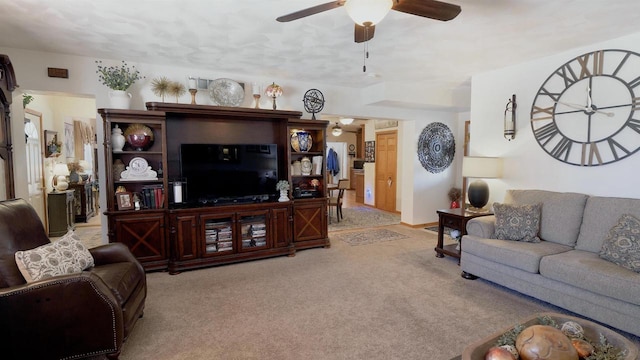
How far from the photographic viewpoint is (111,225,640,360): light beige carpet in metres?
2.31

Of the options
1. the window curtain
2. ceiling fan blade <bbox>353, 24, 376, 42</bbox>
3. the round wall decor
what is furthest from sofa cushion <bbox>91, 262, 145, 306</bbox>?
the window curtain

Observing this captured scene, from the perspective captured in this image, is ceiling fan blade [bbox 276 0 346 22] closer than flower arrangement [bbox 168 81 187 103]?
Yes

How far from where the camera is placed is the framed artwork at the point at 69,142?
654cm

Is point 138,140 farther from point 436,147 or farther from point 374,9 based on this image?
point 436,147

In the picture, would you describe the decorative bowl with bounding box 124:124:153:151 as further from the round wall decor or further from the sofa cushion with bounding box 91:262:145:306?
the round wall decor

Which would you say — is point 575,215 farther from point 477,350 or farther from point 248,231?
point 248,231

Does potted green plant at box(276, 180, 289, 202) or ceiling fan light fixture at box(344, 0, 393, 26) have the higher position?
ceiling fan light fixture at box(344, 0, 393, 26)

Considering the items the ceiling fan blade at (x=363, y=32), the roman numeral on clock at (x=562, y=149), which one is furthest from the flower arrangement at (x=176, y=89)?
the roman numeral on clock at (x=562, y=149)

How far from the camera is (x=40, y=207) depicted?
523cm

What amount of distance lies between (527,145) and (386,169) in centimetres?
391

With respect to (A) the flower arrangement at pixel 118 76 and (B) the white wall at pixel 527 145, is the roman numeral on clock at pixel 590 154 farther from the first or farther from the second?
(A) the flower arrangement at pixel 118 76

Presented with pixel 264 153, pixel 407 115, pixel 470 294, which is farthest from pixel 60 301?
pixel 407 115

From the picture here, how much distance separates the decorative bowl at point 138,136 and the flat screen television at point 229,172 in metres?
0.42

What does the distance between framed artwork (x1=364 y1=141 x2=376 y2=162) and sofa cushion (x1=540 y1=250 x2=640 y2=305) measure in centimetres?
565
